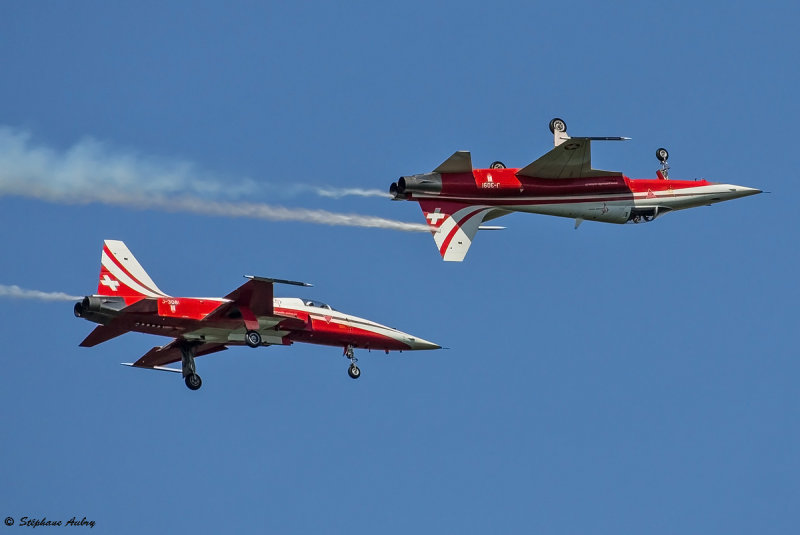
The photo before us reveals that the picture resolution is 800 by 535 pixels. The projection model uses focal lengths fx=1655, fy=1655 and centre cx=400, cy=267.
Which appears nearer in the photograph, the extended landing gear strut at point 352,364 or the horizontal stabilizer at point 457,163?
the horizontal stabilizer at point 457,163

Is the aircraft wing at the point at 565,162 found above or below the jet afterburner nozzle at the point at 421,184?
above

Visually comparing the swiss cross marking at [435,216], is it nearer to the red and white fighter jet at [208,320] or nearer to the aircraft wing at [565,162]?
the aircraft wing at [565,162]

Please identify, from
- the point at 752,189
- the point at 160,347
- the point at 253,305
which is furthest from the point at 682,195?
the point at 160,347

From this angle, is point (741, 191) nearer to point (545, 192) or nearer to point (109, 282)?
point (545, 192)

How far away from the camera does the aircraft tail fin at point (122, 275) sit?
4850cm

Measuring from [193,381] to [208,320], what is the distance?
285 cm

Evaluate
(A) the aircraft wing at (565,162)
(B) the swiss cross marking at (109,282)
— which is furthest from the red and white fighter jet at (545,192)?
(B) the swiss cross marking at (109,282)

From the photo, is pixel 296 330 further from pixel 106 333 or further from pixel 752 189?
pixel 752 189

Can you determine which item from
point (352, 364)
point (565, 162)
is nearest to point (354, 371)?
point (352, 364)

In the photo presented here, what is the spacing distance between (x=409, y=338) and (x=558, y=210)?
7.34m

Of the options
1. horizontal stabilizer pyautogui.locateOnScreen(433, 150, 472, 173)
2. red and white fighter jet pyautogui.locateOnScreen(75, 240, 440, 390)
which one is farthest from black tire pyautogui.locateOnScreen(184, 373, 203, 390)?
horizontal stabilizer pyautogui.locateOnScreen(433, 150, 472, 173)

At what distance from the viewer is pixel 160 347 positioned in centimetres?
5409

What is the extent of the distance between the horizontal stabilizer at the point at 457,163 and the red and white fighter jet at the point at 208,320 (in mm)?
5332

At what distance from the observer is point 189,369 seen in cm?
5200
